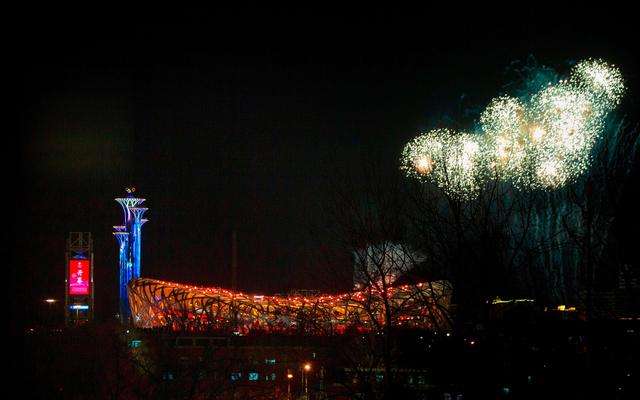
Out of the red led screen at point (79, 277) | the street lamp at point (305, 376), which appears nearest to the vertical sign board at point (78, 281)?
the red led screen at point (79, 277)

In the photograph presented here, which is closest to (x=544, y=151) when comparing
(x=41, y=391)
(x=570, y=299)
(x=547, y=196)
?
(x=547, y=196)

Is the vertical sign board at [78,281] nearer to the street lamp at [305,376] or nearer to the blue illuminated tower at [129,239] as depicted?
the blue illuminated tower at [129,239]

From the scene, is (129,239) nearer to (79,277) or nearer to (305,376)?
(79,277)

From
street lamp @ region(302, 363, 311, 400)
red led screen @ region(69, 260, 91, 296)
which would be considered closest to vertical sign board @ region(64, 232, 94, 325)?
red led screen @ region(69, 260, 91, 296)

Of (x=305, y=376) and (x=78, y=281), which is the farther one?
(x=78, y=281)

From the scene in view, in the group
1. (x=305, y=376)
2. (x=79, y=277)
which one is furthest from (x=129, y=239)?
(x=305, y=376)

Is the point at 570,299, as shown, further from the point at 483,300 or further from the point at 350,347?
the point at 483,300
